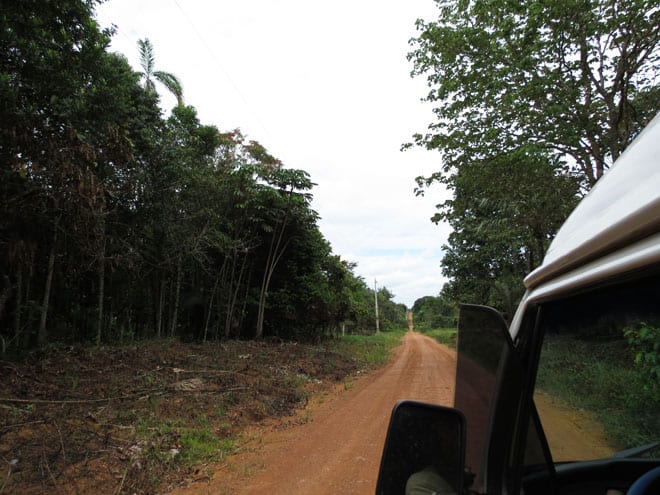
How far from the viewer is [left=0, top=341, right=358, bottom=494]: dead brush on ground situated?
3975mm

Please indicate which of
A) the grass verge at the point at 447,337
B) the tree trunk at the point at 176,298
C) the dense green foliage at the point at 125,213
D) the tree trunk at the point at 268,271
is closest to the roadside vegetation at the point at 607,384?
the dense green foliage at the point at 125,213

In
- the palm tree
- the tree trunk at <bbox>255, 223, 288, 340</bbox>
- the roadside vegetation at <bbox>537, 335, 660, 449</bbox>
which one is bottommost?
the roadside vegetation at <bbox>537, 335, 660, 449</bbox>

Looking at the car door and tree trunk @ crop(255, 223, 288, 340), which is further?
tree trunk @ crop(255, 223, 288, 340)

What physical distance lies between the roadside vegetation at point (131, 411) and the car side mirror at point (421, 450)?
3884 millimetres

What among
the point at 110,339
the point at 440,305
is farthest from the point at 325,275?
the point at 440,305

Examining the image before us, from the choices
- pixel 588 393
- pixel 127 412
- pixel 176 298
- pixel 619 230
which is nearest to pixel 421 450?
pixel 588 393

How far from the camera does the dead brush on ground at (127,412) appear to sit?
3.97m

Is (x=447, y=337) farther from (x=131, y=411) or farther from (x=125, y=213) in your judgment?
(x=131, y=411)

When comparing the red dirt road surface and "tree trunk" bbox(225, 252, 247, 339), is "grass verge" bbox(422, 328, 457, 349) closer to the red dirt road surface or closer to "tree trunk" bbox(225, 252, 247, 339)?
"tree trunk" bbox(225, 252, 247, 339)

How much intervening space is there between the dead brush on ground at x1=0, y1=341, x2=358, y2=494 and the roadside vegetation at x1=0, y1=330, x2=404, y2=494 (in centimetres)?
2

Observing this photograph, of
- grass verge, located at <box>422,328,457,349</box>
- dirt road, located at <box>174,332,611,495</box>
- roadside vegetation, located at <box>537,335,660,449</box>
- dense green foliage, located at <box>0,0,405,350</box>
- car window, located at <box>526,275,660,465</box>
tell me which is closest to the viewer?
car window, located at <box>526,275,660,465</box>

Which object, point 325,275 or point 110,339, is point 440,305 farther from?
point 110,339

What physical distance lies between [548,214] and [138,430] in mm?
9187

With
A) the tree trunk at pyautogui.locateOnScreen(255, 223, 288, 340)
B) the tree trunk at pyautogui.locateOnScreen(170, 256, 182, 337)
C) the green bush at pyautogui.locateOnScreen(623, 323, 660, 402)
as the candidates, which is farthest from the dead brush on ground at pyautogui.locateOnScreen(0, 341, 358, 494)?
the tree trunk at pyautogui.locateOnScreen(255, 223, 288, 340)
